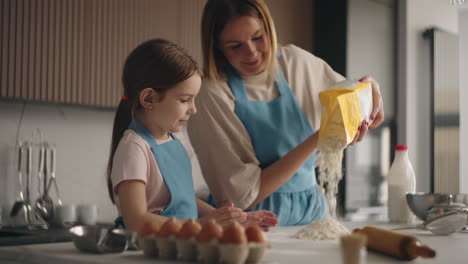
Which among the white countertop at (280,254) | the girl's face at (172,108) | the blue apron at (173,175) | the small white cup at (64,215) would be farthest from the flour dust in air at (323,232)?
the small white cup at (64,215)

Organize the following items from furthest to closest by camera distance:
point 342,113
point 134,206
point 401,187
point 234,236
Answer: point 401,187, point 342,113, point 134,206, point 234,236

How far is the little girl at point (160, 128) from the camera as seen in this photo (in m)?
1.25

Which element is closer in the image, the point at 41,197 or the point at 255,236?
the point at 255,236

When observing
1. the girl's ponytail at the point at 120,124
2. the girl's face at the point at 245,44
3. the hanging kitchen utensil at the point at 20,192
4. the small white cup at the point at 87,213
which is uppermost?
the girl's face at the point at 245,44

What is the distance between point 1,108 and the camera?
98.2 inches

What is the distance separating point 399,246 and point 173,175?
1.88 ft

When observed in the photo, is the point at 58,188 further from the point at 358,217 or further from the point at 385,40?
the point at 385,40

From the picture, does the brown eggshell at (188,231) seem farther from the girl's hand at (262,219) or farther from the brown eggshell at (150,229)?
the girl's hand at (262,219)

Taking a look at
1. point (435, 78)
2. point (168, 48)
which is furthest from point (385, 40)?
point (168, 48)

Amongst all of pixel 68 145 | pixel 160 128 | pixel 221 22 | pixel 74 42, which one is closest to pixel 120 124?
pixel 160 128

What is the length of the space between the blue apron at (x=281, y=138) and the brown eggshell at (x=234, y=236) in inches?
37.6

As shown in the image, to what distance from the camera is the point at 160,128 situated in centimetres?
134

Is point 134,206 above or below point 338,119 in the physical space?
below

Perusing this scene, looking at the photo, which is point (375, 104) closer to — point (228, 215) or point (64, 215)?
point (228, 215)
